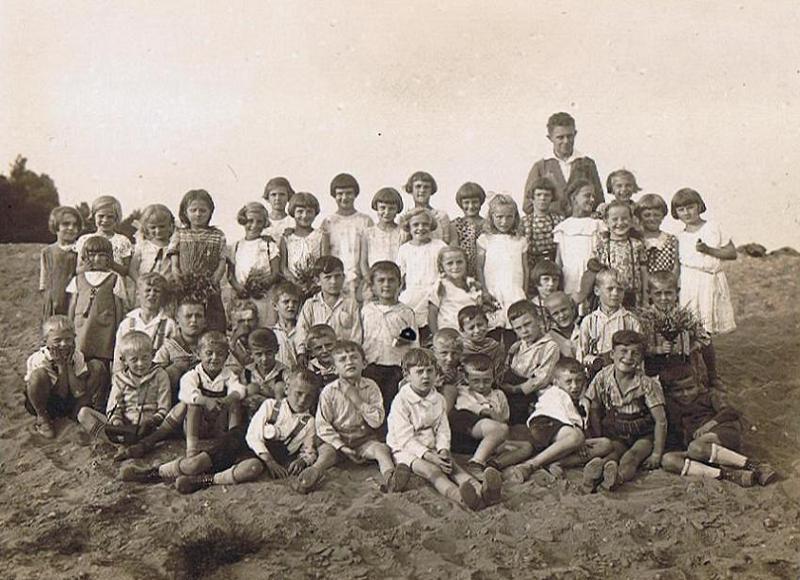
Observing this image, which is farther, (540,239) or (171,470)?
(540,239)

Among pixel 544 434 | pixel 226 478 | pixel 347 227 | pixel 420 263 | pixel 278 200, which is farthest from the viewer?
pixel 278 200

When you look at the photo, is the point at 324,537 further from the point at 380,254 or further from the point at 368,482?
the point at 380,254

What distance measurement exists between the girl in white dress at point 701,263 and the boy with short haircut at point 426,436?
185cm

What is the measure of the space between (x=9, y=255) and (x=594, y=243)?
519 centimetres

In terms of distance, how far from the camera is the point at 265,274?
16.9ft

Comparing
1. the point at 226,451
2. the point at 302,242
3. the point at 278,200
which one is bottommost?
the point at 226,451

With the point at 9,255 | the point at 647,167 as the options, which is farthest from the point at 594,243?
the point at 9,255

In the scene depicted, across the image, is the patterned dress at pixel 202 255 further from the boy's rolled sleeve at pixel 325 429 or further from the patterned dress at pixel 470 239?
the patterned dress at pixel 470 239

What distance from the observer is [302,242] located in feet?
17.0

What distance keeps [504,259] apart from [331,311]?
3.56 feet

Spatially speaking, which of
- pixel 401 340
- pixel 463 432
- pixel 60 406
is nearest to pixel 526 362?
pixel 463 432

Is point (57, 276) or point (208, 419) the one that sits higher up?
point (57, 276)

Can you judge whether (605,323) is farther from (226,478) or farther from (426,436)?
(226,478)

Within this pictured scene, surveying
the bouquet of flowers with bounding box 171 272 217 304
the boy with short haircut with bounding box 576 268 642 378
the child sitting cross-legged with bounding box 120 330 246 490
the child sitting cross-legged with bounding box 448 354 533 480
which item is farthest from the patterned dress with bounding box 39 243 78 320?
the boy with short haircut with bounding box 576 268 642 378
